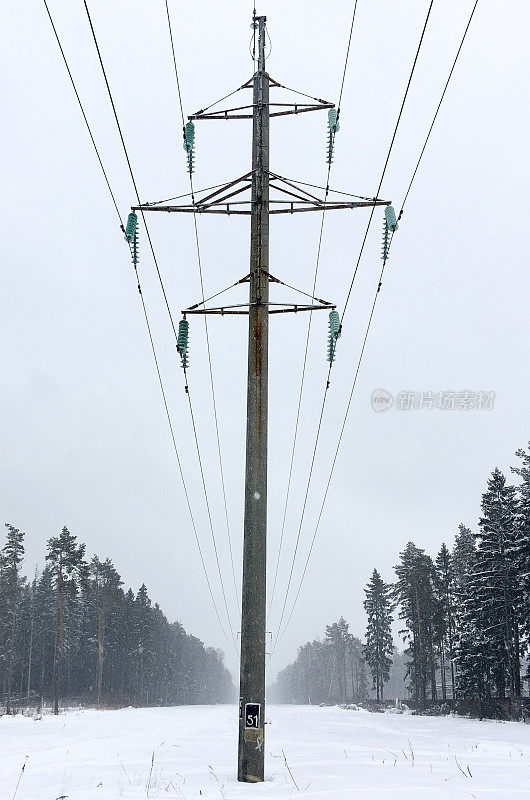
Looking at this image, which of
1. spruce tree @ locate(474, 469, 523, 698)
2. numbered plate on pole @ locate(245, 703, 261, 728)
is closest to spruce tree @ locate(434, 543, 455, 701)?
spruce tree @ locate(474, 469, 523, 698)

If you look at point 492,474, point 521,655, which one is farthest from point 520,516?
point 521,655

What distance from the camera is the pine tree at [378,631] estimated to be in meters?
89.9

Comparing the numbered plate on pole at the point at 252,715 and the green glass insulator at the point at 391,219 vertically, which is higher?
the green glass insulator at the point at 391,219

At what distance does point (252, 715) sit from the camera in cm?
939

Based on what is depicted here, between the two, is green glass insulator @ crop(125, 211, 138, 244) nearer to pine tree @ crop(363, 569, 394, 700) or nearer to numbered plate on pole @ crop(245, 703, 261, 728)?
numbered plate on pole @ crop(245, 703, 261, 728)

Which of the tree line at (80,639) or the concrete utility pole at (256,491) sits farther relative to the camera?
the tree line at (80,639)

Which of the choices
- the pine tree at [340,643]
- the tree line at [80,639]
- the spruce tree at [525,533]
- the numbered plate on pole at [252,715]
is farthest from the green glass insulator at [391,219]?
the pine tree at [340,643]

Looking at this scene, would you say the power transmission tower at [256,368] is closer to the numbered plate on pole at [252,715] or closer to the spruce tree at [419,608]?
the numbered plate on pole at [252,715]

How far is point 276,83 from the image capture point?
40.7 ft

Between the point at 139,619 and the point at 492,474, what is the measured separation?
69.9 m

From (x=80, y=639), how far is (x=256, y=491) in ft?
323

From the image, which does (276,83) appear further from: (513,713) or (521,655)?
(521,655)

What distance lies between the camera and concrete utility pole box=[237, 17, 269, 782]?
369 inches

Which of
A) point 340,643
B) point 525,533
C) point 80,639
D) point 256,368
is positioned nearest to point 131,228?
point 256,368
